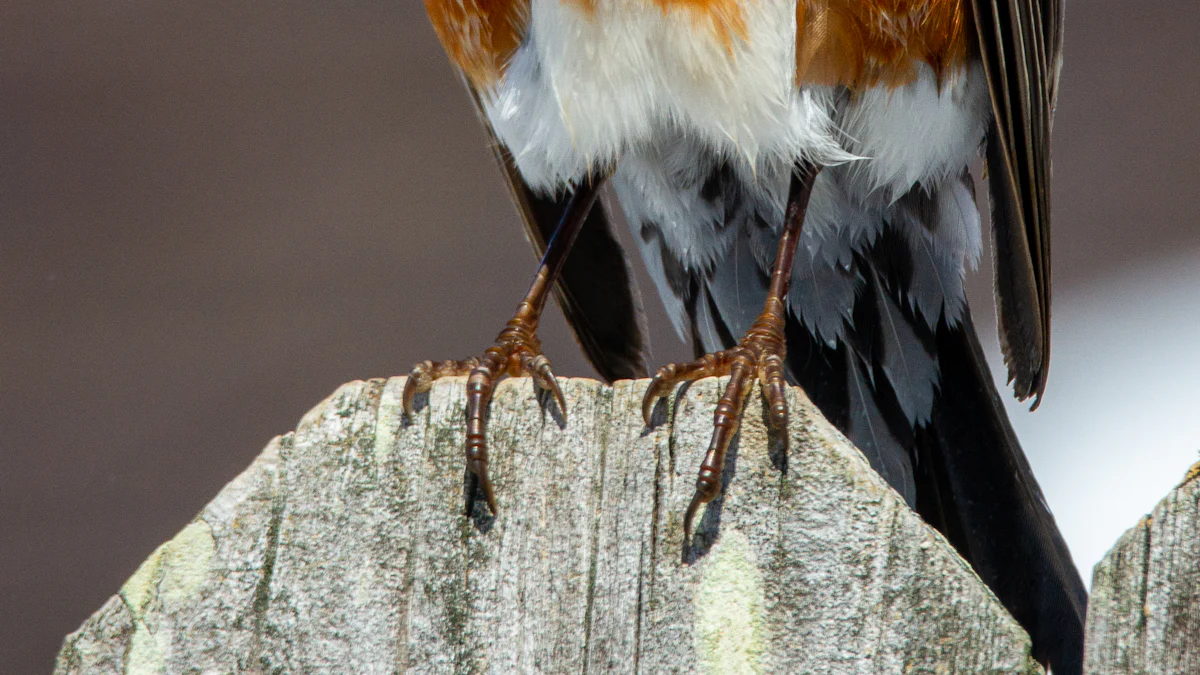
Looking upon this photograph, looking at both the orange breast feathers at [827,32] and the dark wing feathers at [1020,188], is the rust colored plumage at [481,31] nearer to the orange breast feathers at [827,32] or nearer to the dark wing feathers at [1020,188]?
the orange breast feathers at [827,32]

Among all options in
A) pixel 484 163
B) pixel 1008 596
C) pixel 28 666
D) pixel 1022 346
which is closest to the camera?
pixel 1008 596

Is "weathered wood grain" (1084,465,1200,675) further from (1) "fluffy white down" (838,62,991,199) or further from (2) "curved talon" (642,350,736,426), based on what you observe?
(1) "fluffy white down" (838,62,991,199)

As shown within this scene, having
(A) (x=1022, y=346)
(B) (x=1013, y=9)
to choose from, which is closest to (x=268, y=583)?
(A) (x=1022, y=346)

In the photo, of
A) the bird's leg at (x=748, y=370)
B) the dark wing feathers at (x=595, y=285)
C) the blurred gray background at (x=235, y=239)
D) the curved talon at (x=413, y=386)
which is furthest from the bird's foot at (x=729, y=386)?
the blurred gray background at (x=235, y=239)

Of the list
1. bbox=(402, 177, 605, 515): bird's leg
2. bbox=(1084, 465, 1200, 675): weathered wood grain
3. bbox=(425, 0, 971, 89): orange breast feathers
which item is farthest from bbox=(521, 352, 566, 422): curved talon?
bbox=(425, 0, 971, 89): orange breast feathers

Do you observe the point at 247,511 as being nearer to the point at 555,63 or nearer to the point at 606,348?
the point at 555,63

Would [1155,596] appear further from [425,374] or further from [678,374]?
[425,374]

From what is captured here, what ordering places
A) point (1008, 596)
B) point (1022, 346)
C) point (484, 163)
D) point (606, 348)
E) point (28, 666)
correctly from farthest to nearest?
point (484, 163) → point (28, 666) → point (606, 348) → point (1022, 346) → point (1008, 596)
